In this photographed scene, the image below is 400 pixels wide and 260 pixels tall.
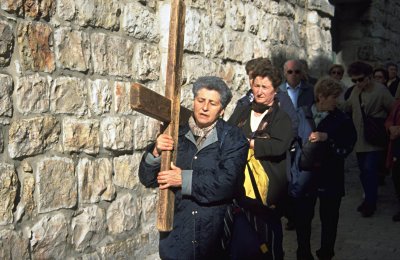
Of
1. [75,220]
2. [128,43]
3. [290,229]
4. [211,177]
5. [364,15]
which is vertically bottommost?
[290,229]

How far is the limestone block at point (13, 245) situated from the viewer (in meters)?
2.80

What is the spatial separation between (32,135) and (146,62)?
120 cm

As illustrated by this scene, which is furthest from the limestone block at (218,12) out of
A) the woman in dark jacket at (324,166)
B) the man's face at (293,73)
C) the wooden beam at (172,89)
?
the wooden beam at (172,89)

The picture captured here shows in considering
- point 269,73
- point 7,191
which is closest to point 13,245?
point 7,191

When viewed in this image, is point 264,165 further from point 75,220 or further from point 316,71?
point 316,71

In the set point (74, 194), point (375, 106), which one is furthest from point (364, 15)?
point (74, 194)

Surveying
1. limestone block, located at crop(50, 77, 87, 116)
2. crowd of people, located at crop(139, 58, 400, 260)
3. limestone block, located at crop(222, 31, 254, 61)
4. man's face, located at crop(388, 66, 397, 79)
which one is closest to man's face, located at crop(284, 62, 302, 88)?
crowd of people, located at crop(139, 58, 400, 260)

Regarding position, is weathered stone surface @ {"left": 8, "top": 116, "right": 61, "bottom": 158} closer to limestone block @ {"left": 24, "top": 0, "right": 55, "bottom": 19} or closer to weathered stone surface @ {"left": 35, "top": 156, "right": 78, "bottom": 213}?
weathered stone surface @ {"left": 35, "top": 156, "right": 78, "bottom": 213}

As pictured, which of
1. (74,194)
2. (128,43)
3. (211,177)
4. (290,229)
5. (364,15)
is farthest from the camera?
(364,15)

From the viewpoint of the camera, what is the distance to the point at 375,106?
6.04 metres

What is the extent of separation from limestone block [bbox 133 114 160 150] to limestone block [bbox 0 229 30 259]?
1.10 m

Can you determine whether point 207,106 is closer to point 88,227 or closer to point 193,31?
point 88,227

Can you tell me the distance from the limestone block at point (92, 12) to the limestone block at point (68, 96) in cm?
37

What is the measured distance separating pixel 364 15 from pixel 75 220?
765cm
